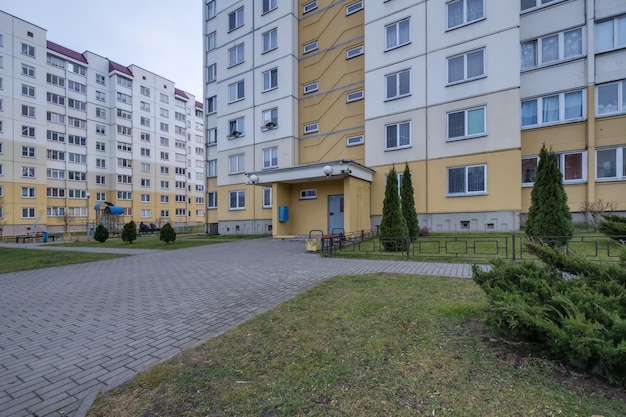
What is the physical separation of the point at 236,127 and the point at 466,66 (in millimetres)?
17431

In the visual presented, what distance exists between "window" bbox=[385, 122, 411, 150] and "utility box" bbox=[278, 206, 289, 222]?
7395 mm

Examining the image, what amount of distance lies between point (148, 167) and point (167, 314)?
54.7 meters

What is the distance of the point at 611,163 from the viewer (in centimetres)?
1484

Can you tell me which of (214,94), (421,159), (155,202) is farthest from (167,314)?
(155,202)

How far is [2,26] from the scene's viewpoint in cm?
3509

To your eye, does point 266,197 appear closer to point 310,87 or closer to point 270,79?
point 310,87

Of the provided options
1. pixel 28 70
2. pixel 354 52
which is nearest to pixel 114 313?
pixel 354 52

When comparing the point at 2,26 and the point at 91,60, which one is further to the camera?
the point at 91,60

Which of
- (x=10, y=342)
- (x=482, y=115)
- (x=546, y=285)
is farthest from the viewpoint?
(x=482, y=115)

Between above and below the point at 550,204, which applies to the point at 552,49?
above

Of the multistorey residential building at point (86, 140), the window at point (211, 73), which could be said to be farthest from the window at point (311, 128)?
the multistorey residential building at point (86, 140)

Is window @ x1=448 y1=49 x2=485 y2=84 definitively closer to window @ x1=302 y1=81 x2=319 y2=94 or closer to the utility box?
window @ x1=302 y1=81 x2=319 y2=94

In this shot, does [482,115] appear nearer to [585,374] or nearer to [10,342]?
[585,374]

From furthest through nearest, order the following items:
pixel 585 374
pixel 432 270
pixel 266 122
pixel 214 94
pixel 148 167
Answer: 1. pixel 148 167
2. pixel 214 94
3. pixel 266 122
4. pixel 432 270
5. pixel 585 374
